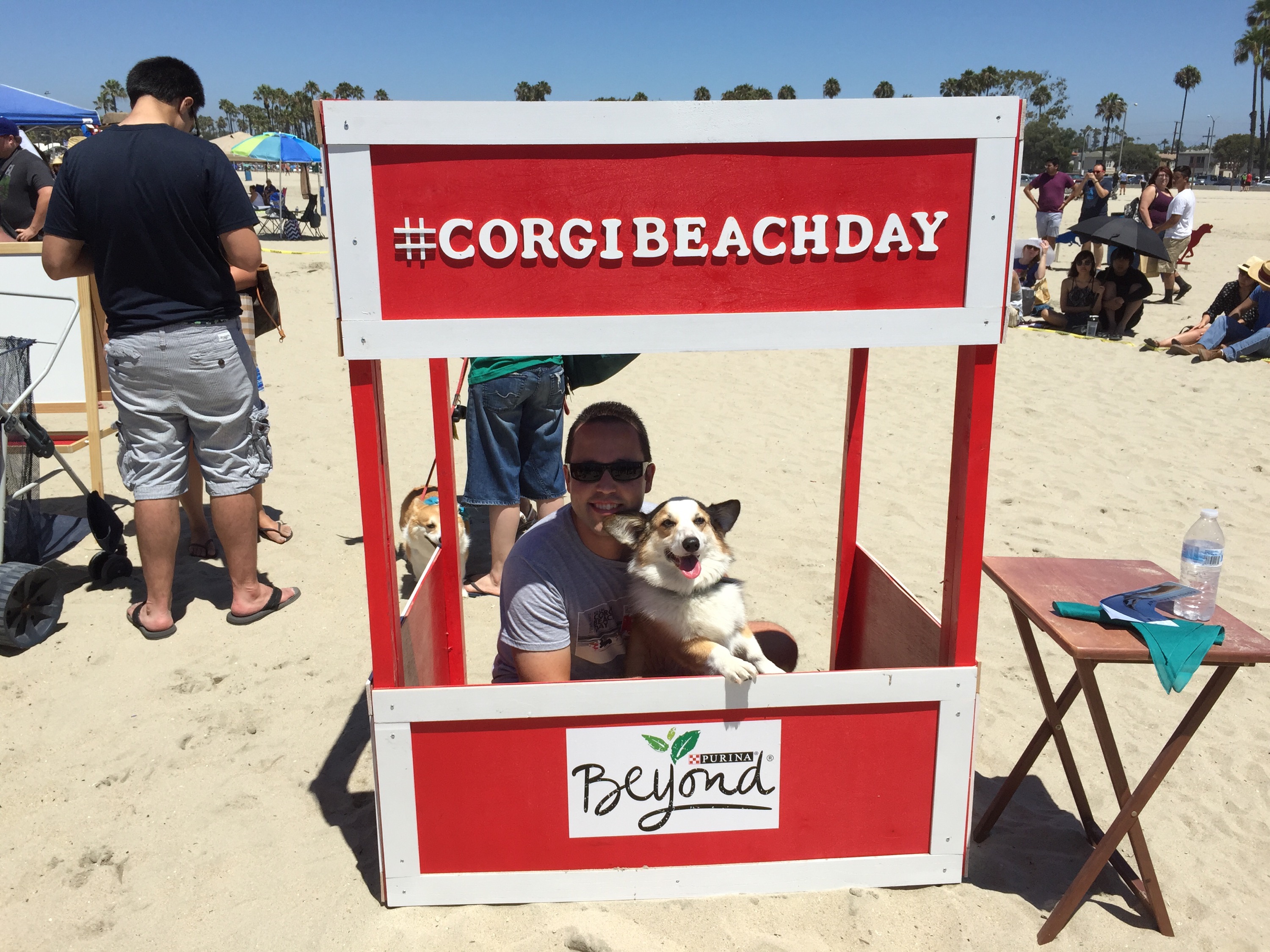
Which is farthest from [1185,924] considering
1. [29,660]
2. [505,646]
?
[29,660]

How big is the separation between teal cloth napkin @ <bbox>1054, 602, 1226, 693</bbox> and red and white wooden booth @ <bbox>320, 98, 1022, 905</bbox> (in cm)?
41

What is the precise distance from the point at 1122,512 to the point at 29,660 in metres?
6.23

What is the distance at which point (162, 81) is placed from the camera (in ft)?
11.8

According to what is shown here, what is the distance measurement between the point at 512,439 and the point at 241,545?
1361 mm

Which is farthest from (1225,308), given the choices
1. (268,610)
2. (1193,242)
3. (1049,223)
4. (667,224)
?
(268,610)

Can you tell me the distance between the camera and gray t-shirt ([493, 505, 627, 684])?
255 cm

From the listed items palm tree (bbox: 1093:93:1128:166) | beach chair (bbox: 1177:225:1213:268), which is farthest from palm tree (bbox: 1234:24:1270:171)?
beach chair (bbox: 1177:225:1213:268)

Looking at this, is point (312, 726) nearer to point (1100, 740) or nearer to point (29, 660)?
point (29, 660)

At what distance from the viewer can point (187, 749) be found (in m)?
3.31

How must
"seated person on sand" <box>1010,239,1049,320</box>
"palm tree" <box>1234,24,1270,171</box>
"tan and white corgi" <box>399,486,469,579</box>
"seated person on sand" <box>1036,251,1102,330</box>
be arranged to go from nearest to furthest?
1. "tan and white corgi" <box>399,486,469,579</box>
2. "seated person on sand" <box>1036,251,1102,330</box>
3. "seated person on sand" <box>1010,239,1049,320</box>
4. "palm tree" <box>1234,24,1270,171</box>

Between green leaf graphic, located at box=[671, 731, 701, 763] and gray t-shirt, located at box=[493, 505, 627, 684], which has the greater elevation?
gray t-shirt, located at box=[493, 505, 627, 684]

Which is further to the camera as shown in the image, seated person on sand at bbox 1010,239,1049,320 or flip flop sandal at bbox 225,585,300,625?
seated person on sand at bbox 1010,239,1049,320

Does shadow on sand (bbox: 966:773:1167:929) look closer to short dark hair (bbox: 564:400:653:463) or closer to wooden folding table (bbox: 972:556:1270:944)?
wooden folding table (bbox: 972:556:1270:944)

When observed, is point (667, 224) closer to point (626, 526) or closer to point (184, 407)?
point (626, 526)
